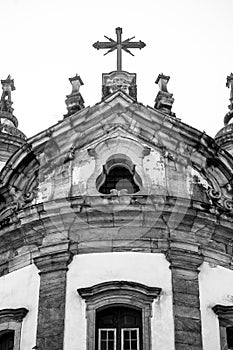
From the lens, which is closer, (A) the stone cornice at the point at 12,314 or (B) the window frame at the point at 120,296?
(B) the window frame at the point at 120,296

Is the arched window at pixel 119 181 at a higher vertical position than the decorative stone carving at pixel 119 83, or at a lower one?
lower

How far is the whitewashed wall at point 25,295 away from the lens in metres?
19.7

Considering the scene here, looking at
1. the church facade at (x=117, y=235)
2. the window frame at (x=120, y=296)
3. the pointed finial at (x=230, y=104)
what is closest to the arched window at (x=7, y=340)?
the church facade at (x=117, y=235)

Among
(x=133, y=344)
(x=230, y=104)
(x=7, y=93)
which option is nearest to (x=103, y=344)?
(x=133, y=344)

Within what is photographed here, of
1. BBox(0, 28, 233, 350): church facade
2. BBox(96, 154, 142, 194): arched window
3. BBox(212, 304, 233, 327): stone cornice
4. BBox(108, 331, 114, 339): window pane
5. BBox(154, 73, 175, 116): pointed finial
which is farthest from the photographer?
BBox(154, 73, 175, 116): pointed finial

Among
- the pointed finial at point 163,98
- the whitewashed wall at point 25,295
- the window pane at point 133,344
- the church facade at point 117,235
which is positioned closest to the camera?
the window pane at point 133,344

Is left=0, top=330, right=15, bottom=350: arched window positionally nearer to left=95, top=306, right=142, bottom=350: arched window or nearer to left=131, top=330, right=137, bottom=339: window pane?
left=95, top=306, right=142, bottom=350: arched window

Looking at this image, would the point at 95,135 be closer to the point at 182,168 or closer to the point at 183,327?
the point at 182,168

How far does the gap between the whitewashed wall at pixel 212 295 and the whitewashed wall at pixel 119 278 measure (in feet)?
3.07

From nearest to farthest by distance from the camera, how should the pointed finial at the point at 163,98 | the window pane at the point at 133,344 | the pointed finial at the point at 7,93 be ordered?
the window pane at the point at 133,344 < the pointed finial at the point at 163,98 < the pointed finial at the point at 7,93

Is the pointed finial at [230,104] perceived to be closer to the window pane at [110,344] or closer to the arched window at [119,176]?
the arched window at [119,176]

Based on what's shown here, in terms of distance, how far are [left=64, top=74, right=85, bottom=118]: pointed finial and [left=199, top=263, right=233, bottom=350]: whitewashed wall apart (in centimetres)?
774

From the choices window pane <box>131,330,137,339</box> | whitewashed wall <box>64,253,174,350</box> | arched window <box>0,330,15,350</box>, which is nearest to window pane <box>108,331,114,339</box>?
window pane <box>131,330,137,339</box>

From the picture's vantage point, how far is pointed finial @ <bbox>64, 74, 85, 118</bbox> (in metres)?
26.0
